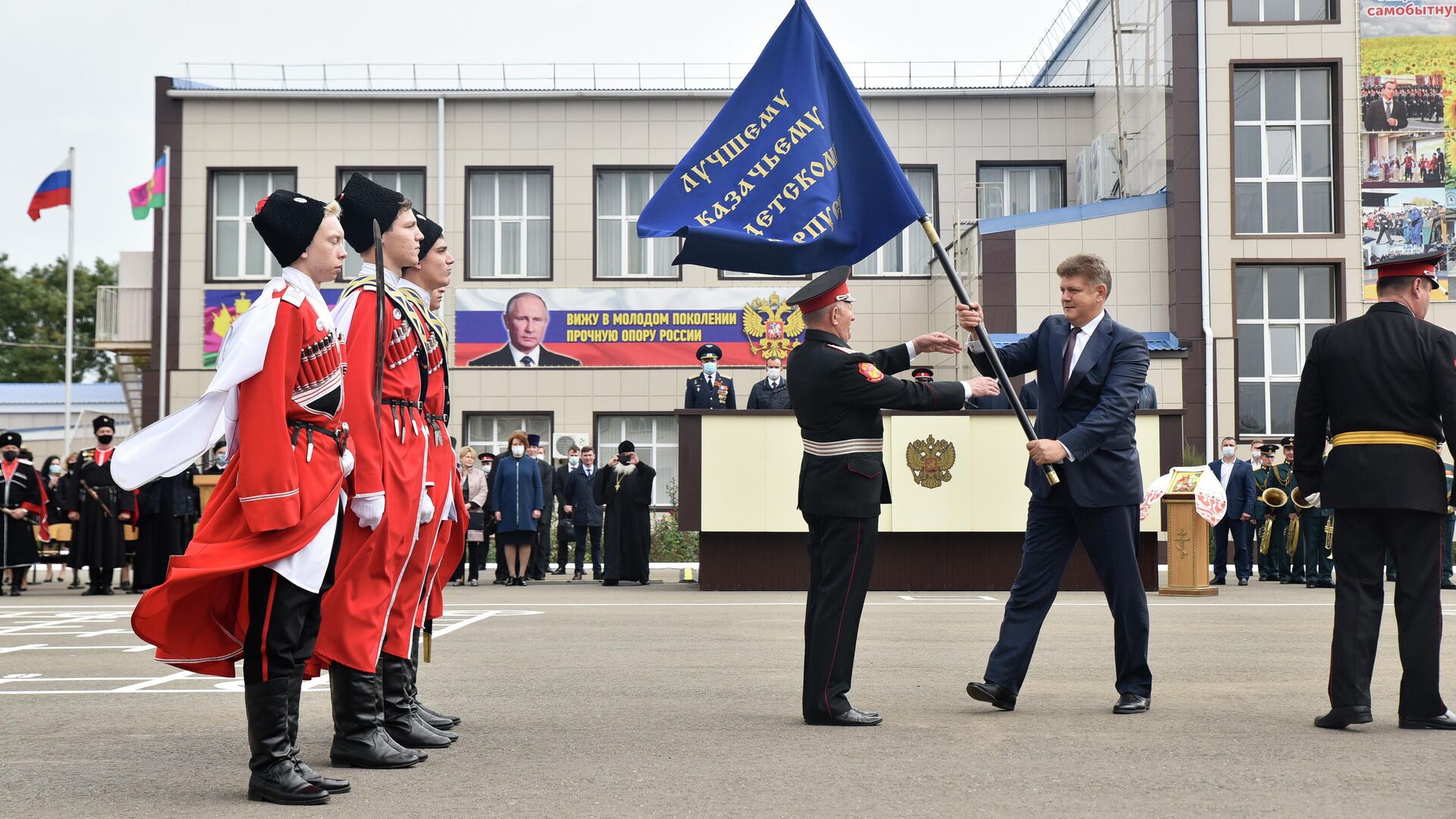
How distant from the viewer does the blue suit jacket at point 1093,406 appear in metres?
7.05

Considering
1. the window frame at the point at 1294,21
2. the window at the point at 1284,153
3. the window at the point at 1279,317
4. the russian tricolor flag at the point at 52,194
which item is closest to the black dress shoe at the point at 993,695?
the window at the point at 1279,317

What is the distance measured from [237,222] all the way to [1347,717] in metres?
28.9

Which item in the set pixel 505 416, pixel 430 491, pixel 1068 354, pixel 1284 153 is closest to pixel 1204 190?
pixel 1284 153

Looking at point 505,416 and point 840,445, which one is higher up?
point 505,416

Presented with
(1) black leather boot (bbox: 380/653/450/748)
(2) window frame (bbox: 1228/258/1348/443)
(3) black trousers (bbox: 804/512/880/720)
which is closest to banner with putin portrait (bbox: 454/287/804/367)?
→ (2) window frame (bbox: 1228/258/1348/443)

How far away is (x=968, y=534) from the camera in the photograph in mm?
17109

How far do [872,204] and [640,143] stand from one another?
24.4m

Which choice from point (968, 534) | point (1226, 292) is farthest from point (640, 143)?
point (968, 534)

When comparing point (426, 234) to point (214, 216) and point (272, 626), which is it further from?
point (214, 216)

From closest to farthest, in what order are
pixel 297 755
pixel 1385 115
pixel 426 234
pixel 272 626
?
pixel 272 626 → pixel 297 755 → pixel 426 234 → pixel 1385 115

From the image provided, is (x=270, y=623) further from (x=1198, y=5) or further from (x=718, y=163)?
(x=1198, y=5)

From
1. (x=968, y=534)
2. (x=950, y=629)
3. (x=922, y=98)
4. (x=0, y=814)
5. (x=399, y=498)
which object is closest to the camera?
(x=0, y=814)

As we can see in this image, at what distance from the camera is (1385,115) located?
2725 centimetres

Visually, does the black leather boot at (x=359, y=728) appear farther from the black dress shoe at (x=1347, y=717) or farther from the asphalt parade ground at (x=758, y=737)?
the black dress shoe at (x=1347, y=717)
